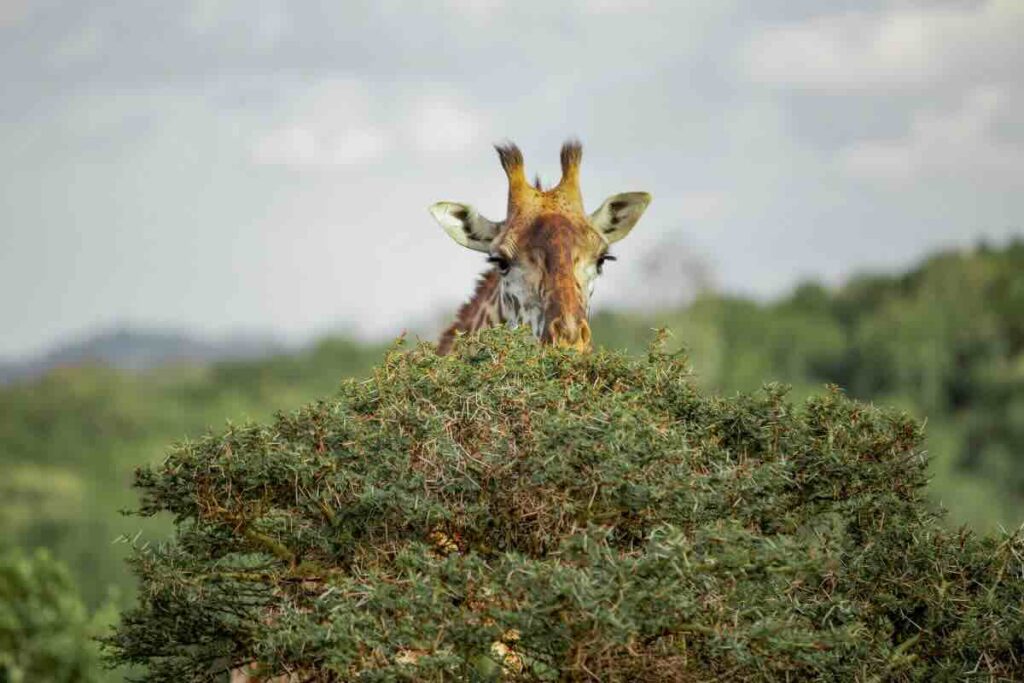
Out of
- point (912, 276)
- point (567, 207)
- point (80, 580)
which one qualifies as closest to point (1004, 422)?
point (912, 276)

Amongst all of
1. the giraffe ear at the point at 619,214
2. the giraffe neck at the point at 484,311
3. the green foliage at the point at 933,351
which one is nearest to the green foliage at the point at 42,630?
the giraffe neck at the point at 484,311

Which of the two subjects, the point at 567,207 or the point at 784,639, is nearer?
the point at 784,639

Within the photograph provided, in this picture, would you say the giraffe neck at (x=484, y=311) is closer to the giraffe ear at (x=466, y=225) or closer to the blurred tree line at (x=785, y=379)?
the giraffe ear at (x=466, y=225)

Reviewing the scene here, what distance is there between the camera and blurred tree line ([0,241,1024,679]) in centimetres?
7762

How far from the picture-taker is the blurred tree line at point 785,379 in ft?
255

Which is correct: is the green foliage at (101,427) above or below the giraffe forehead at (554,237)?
above

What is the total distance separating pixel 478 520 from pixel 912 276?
304 ft

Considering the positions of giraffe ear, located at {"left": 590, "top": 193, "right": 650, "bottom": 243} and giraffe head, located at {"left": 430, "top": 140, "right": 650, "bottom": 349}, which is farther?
giraffe ear, located at {"left": 590, "top": 193, "right": 650, "bottom": 243}

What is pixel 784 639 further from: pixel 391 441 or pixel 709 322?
pixel 709 322

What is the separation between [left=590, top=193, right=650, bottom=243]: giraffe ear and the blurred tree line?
194ft

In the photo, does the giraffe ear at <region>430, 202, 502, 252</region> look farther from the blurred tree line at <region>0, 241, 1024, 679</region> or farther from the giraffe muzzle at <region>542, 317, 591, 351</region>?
the blurred tree line at <region>0, 241, 1024, 679</region>

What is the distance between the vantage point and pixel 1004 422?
8500 cm

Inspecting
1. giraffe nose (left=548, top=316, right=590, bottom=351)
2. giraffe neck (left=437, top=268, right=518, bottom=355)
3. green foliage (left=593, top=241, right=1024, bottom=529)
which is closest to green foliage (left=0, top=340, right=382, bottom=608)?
green foliage (left=593, top=241, right=1024, bottom=529)

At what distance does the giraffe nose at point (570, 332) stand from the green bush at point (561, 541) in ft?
4.05
